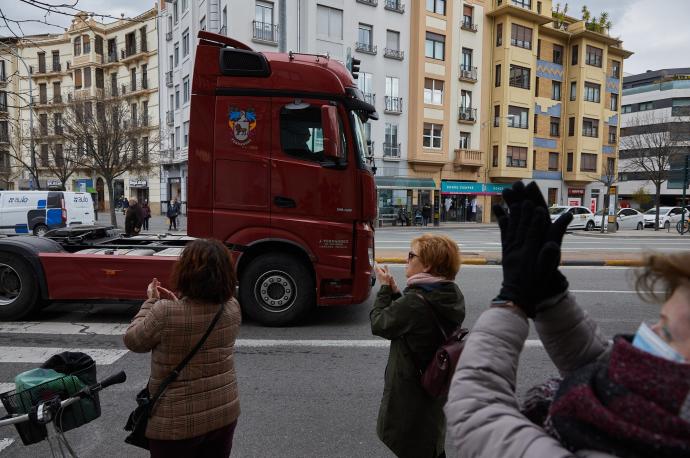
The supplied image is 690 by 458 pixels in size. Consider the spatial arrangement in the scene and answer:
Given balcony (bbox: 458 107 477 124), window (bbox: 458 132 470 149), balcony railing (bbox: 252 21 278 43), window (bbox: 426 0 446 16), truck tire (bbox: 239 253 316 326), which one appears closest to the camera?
truck tire (bbox: 239 253 316 326)

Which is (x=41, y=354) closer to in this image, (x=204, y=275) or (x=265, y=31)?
(x=204, y=275)

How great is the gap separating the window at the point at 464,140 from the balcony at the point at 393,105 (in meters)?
6.36

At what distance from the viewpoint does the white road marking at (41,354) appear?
500 centimetres

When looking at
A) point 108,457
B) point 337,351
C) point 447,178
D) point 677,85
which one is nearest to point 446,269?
point 108,457

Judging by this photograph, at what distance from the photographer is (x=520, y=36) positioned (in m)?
38.6

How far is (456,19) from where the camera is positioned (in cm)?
3591

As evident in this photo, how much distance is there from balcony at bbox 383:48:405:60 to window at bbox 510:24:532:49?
10582 millimetres

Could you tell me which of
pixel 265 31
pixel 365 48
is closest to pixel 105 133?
pixel 265 31

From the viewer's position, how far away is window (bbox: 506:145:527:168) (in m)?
38.8

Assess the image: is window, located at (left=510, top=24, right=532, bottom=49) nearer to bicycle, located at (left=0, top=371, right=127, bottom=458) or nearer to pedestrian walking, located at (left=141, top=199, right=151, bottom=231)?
pedestrian walking, located at (left=141, top=199, right=151, bottom=231)

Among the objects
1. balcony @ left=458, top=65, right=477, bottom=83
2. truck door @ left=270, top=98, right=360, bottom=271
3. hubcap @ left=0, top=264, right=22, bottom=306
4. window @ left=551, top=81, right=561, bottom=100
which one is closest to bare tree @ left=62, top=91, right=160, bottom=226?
hubcap @ left=0, top=264, right=22, bottom=306

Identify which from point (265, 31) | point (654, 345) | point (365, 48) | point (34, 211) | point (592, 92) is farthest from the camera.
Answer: point (592, 92)

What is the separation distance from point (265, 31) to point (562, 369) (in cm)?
3020

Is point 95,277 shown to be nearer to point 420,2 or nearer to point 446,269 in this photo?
point 446,269
